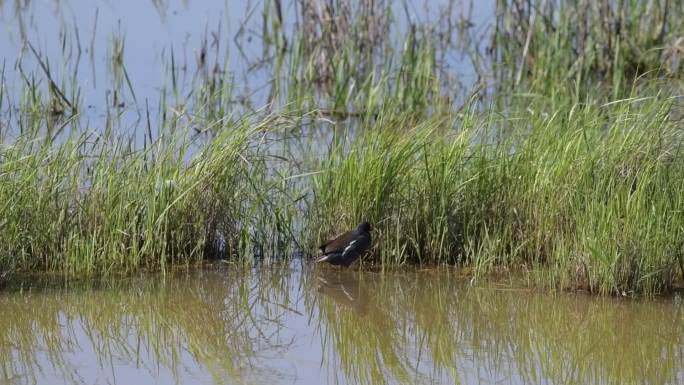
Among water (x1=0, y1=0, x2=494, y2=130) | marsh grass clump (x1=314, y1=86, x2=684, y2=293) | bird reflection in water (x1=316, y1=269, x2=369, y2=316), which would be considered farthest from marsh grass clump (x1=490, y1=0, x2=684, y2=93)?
bird reflection in water (x1=316, y1=269, x2=369, y2=316)

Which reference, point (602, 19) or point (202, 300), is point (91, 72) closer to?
point (602, 19)

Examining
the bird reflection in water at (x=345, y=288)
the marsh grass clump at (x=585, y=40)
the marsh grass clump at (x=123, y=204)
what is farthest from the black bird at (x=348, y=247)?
the marsh grass clump at (x=585, y=40)

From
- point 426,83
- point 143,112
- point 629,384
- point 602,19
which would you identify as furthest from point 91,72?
point 629,384

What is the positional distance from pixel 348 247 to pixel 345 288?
0.80 ft

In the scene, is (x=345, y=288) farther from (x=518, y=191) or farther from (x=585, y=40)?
(x=585, y=40)

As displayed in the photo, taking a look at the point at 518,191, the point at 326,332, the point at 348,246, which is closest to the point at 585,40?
the point at 518,191

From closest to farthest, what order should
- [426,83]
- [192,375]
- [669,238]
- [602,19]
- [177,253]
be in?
[192,375]
[669,238]
[177,253]
[426,83]
[602,19]

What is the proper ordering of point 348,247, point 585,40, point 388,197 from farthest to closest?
point 585,40, point 388,197, point 348,247

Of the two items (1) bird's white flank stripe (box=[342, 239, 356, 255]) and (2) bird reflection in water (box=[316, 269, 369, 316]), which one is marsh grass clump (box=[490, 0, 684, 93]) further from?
(1) bird's white flank stripe (box=[342, 239, 356, 255])

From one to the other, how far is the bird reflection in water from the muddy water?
0.5 inches

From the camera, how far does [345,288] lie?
7.07 meters

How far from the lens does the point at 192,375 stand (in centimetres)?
534

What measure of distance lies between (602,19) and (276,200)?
609 cm

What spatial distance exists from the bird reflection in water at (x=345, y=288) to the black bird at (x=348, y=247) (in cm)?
12
